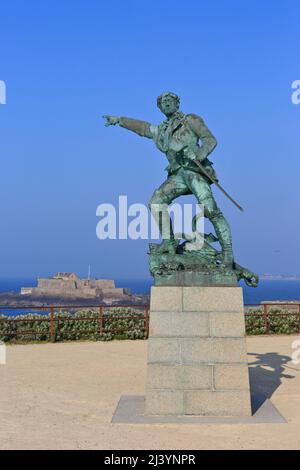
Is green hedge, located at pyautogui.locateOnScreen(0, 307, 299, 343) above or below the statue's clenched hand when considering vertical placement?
below

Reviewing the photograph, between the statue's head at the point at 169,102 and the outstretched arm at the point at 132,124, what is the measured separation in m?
0.37

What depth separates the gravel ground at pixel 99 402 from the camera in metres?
6.17

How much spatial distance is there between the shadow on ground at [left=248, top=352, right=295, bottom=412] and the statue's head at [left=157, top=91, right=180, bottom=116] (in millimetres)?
4105

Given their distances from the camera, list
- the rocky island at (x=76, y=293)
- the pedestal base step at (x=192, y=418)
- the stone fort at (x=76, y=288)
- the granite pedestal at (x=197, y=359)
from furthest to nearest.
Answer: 1. the stone fort at (x=76, y=288)
2. the rocky island at (x=76, y=293)
3. the granite pedestal at (x=197, y=359)
4. the pedestal base step at (x=192, y=418)

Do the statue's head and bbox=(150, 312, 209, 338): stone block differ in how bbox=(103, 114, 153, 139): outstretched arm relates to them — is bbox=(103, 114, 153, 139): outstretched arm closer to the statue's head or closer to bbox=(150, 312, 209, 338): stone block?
the statue's head

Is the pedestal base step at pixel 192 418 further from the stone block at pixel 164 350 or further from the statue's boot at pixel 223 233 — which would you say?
the statue's boot at pixel 223 233

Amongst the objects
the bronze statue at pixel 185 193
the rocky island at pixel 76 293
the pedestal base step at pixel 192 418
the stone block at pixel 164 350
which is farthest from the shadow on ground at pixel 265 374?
the rocky island at pixel 76 293

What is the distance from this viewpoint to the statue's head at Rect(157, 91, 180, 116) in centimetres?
773

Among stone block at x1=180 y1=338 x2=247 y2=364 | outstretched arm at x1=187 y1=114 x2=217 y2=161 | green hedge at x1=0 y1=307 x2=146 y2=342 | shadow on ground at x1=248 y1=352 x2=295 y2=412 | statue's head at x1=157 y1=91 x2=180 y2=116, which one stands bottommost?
shadow on ground at x1=248 y1=352 x2=295 y2=412

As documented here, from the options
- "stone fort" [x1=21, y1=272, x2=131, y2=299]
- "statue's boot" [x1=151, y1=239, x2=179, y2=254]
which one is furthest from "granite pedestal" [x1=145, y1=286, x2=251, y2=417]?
"stone fort" [x1=21, y1=272, x2=131, y2=299]

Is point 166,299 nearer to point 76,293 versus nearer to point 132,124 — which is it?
point 132,124

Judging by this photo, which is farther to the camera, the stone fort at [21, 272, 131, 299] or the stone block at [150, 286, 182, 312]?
the stone fort at [21, 272, 131, 299]

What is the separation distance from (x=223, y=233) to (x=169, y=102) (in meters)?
1.87

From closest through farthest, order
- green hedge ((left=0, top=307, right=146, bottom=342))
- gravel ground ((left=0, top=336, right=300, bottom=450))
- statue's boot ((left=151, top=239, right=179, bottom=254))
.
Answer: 1. gravel ground ((left=0, top=336, right=300, bottom=450))
2. statue's boot ((left=151, top=239, right=179, bottom=254))
3. green hedge ((left=0, top=307, right=146, bottom=342))
